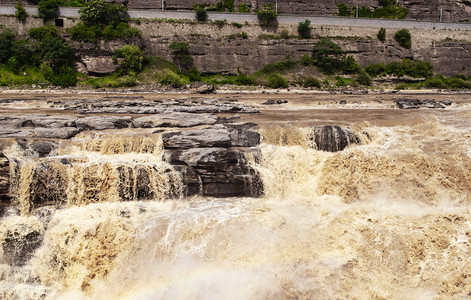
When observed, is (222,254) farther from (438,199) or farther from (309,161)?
(438,199)

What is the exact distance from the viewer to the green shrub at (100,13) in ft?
96.8

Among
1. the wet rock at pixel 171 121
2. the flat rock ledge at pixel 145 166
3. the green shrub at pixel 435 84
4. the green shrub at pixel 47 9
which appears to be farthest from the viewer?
the green shrub at pixel 435 84

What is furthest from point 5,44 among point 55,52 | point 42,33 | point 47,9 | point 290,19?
point 290,19

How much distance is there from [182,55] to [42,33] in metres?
10.6

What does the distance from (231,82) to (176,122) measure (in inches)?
637

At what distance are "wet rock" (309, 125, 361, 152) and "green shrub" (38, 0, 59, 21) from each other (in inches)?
1040

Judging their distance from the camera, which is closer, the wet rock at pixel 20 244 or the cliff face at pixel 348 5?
the wet rock at pixel 20 244

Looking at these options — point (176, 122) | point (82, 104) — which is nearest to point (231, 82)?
point (82, 104)

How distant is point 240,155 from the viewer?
11.9 meters

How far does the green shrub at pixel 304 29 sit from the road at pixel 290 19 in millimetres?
892

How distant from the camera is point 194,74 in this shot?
29625mm

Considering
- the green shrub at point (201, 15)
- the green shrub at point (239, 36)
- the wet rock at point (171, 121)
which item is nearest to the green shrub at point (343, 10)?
the green shrub at point (239, 36)

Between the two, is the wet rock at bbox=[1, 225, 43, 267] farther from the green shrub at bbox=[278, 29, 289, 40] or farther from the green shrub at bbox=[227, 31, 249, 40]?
the green shrub at bbox=[278, 29, 289, 40]

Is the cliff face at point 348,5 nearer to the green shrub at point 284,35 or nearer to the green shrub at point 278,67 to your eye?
the green shrub at point 284,35
